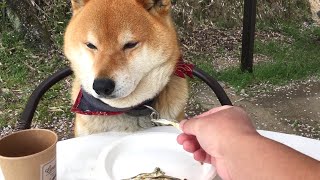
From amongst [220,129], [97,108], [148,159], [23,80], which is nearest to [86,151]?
[148,159]

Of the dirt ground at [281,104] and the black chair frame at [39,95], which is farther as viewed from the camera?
the dirt ground at [281,104]

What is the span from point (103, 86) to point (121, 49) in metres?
0.18

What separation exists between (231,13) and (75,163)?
11.4 feet

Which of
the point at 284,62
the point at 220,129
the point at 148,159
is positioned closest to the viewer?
the point at 220,129

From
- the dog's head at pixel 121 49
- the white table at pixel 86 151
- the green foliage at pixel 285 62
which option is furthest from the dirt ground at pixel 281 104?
the white table at pixel 86 151

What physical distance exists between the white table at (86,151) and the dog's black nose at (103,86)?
29 centimetres

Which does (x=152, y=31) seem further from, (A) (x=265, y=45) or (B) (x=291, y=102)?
(A) (x=265, y=45)

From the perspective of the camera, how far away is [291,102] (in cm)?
321

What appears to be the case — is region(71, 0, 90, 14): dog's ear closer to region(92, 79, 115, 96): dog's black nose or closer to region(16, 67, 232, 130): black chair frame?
region(16, 67, 232, 130): black chair frame

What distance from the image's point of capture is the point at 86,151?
1.14 metres

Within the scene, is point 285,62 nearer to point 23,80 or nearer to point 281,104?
point 281,104

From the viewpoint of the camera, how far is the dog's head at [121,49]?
1.56m

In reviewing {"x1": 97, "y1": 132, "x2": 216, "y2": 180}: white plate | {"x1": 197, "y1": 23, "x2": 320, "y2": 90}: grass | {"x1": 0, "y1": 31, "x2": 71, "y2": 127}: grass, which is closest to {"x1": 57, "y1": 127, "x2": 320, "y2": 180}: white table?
{"x1": 97, "y1": 132, "x2": 216, "y2": 180}: white plate

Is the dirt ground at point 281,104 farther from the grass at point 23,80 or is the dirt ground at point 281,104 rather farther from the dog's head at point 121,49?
the dog's head at point 121,49
